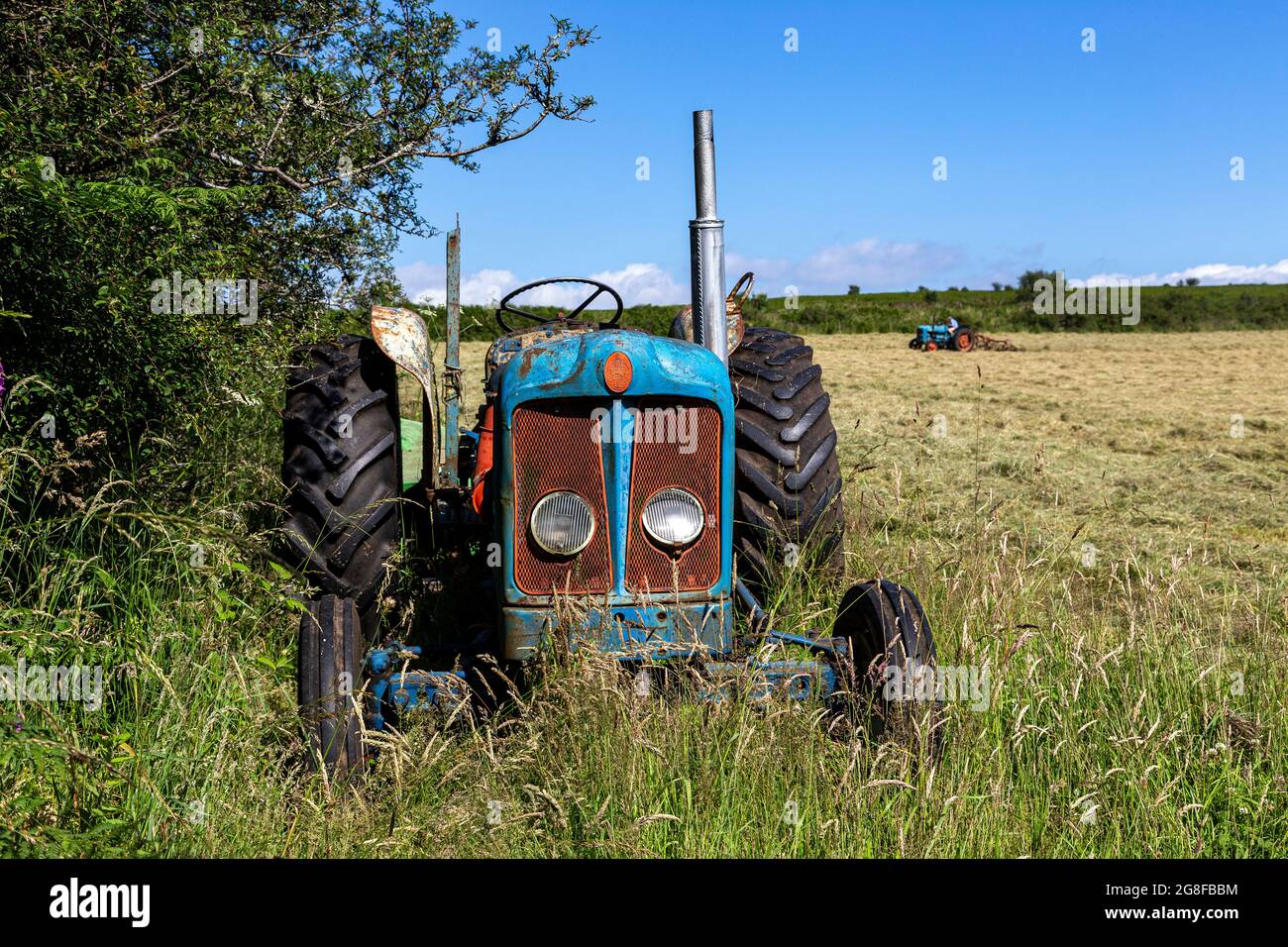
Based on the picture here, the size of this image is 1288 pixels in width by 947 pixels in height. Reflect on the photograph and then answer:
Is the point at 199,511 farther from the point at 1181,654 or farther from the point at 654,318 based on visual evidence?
the point at 654,318

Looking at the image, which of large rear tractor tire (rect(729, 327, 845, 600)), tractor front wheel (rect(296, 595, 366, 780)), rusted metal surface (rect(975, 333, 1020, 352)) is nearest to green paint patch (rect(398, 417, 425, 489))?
large rear tractor tire (rect(729, 327, 845, 600))

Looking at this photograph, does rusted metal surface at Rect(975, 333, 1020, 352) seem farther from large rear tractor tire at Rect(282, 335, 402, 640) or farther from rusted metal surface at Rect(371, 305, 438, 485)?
large rear tractor tire at Rect(282, 335, 402, 640)

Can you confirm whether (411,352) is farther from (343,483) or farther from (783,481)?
(783,481)

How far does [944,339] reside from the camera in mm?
26484

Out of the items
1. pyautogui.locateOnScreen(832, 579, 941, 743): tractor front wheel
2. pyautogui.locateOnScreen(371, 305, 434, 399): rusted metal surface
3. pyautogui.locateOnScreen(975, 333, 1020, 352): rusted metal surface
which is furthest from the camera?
pyautogui.locateOnScreen(975, 333, 1020, 352): rusted metal surface

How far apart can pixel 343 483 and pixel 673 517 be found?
1.51 metres

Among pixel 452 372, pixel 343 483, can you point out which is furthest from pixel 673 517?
pixel 452 372

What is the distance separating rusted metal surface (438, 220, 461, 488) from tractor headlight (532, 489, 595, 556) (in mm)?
1464

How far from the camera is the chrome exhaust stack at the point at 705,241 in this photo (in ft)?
12.9

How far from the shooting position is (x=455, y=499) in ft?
15.1

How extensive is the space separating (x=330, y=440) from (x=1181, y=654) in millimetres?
3380

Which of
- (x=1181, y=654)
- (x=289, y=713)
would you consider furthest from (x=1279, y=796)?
(x=289, y=713)

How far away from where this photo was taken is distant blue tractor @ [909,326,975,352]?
26.0 meters

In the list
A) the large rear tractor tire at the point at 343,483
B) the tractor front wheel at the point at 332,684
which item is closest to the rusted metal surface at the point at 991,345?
the large rear tractor tire at the point at 343,483
